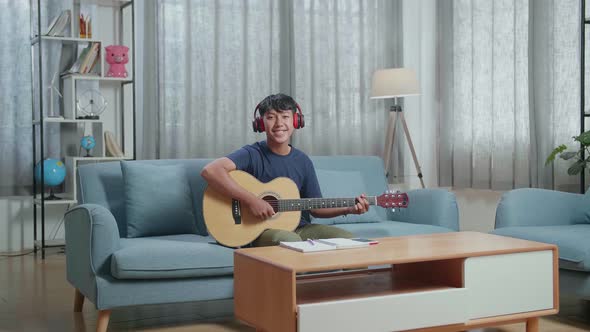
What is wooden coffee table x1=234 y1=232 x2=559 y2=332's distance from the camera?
7.80 ft

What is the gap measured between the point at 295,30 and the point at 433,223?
252cm

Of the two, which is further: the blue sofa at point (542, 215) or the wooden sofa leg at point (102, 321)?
the blue sofa at point (542, 215)

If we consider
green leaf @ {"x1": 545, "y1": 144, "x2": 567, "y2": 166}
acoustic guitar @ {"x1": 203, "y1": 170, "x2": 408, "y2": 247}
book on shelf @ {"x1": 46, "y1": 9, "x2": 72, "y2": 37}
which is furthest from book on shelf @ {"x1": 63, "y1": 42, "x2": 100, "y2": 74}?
green leaf @ {"x1": 545, "y1": 144, "x2": 567, "y2": 166}

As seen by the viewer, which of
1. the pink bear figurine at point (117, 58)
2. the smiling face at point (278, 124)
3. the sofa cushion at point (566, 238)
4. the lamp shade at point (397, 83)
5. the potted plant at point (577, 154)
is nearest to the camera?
the sofa cushion at point (566, 238)

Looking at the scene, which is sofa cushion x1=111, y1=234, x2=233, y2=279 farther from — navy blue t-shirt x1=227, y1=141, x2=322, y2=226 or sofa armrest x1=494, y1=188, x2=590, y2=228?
sofa armrest x1=494, y1=188, x2=590, y2=228

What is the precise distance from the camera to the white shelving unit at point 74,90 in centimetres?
516

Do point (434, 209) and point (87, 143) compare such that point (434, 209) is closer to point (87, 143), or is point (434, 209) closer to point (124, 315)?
point (124, 315)

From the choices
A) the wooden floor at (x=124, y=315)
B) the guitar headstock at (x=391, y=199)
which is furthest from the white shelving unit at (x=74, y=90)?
the guitar headstock at (x=391, y=199)

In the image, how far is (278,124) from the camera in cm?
334

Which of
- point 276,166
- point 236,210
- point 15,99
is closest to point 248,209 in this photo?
point 236,210

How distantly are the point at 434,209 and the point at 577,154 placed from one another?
1.17 m

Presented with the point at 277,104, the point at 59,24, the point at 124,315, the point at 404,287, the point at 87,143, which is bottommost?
the point at 124,315

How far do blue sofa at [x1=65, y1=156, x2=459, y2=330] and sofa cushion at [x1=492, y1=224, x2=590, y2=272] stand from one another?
438 mm

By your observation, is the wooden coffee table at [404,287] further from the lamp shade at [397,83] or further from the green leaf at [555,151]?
the lamp shade at [397,83]
